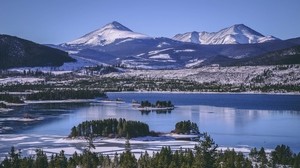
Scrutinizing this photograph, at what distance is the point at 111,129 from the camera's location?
83.2 metres

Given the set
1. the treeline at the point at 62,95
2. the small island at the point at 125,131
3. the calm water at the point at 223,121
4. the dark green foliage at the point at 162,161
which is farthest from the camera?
the treeline at the point at 62,95

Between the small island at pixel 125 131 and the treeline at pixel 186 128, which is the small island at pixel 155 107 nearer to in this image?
the treeline at pixel 186 128

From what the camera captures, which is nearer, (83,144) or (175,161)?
(175,161)

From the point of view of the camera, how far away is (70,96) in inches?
6693

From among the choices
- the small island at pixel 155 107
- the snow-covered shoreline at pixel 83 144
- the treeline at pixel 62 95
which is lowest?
the snow-covered shoreline at pixel 83 144

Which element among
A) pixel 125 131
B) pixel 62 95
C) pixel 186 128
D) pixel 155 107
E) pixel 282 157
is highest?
pixel 62 95

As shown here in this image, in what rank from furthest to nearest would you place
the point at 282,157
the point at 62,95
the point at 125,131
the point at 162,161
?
the point at 62,95
the point at 125,131
the point at 282,157
the point at 162,161

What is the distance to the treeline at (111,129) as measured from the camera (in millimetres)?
79562

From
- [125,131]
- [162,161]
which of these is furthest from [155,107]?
[162,161]

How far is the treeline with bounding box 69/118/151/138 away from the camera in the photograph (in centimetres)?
7956

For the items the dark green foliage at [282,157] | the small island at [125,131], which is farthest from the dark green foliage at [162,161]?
the small island at [125,131]

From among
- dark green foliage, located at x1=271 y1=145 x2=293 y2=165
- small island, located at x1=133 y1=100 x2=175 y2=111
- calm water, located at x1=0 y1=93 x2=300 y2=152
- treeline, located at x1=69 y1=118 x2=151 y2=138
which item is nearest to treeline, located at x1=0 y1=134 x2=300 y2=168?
dark green foliage, located at x1=271 y1=145 x2=293 y2=165

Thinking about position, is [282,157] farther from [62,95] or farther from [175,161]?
[62,95]

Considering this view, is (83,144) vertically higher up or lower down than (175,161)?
lower down
